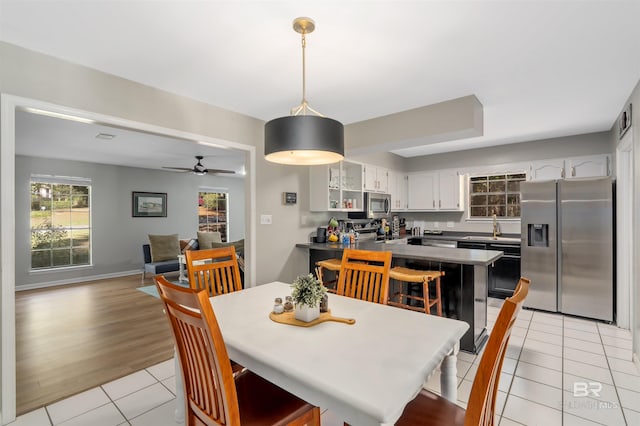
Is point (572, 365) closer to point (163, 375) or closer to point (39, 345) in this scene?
point (163, 375)

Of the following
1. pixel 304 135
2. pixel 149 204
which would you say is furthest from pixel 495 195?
pixel 149 204

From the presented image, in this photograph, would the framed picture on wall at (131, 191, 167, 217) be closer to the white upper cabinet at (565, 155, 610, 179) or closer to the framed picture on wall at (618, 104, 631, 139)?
the white upper cabinet at (565, 155, 610, 179)

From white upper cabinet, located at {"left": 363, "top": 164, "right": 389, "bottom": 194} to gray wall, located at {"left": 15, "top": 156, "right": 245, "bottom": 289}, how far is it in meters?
4.85

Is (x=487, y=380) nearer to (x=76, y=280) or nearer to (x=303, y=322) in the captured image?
(x=303, y=322)

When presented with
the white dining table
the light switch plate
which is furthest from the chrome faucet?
the white dining table

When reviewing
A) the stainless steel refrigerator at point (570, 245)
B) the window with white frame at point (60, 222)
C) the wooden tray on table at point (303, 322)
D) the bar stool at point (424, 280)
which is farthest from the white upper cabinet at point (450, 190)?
the window with white frame at point (60, 222)

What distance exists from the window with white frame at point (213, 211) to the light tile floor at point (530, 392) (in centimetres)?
600

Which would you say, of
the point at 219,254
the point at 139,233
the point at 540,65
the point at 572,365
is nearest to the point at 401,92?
the point at 540,65

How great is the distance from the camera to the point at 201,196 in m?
8.40

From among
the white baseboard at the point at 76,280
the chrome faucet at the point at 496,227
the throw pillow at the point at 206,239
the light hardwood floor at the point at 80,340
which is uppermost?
the chrome faucet at the point at 496,227

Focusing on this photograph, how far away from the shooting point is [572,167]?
15.2ft

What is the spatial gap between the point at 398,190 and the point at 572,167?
261cm

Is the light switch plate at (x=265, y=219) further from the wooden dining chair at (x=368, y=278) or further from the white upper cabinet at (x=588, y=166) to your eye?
the white upper cabinet at (x=588, y=166)

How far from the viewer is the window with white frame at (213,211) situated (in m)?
8.42
